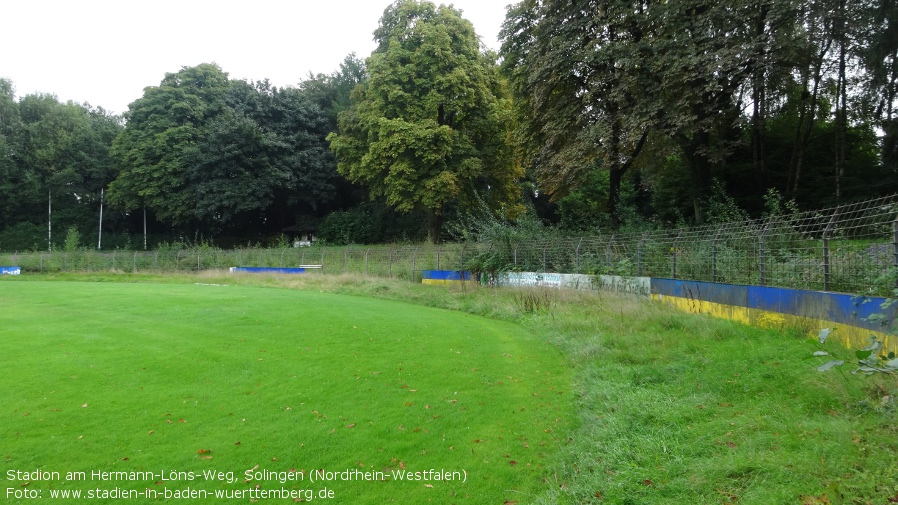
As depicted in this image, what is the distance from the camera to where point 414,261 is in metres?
26.6

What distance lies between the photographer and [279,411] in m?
6.20

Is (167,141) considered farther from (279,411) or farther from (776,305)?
(776,305)

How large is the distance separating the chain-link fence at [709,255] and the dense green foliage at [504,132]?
391cm

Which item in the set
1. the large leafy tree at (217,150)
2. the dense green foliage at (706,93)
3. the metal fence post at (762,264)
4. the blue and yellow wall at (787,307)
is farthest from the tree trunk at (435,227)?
the metal fence post at (762,264)

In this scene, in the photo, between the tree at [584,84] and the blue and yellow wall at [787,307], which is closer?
the blue and yellow wall at [787,307]

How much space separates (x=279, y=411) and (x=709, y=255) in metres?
10.5

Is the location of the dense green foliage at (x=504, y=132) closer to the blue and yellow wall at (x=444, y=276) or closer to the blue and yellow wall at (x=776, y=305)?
the blue and yellow wall at (x=444, y=276)

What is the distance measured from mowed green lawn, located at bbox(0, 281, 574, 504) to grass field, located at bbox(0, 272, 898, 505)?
0.03m

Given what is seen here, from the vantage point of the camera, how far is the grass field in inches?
157

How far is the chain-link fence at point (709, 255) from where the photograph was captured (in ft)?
25.2

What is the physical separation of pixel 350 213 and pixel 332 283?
1910cm

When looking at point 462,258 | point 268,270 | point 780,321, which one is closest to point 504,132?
point 462,258

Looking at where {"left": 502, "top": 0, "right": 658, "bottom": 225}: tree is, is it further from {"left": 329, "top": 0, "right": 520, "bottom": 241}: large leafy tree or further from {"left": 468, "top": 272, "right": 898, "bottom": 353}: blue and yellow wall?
{"left": 329, "top": 0, "right": 520, "bottom": 241}: large leafy tree

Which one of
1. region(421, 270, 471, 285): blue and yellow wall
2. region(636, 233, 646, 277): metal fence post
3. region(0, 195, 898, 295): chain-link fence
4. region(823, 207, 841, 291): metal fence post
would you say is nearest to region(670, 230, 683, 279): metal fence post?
region(0, 195, 898, 295): chain-link fence
